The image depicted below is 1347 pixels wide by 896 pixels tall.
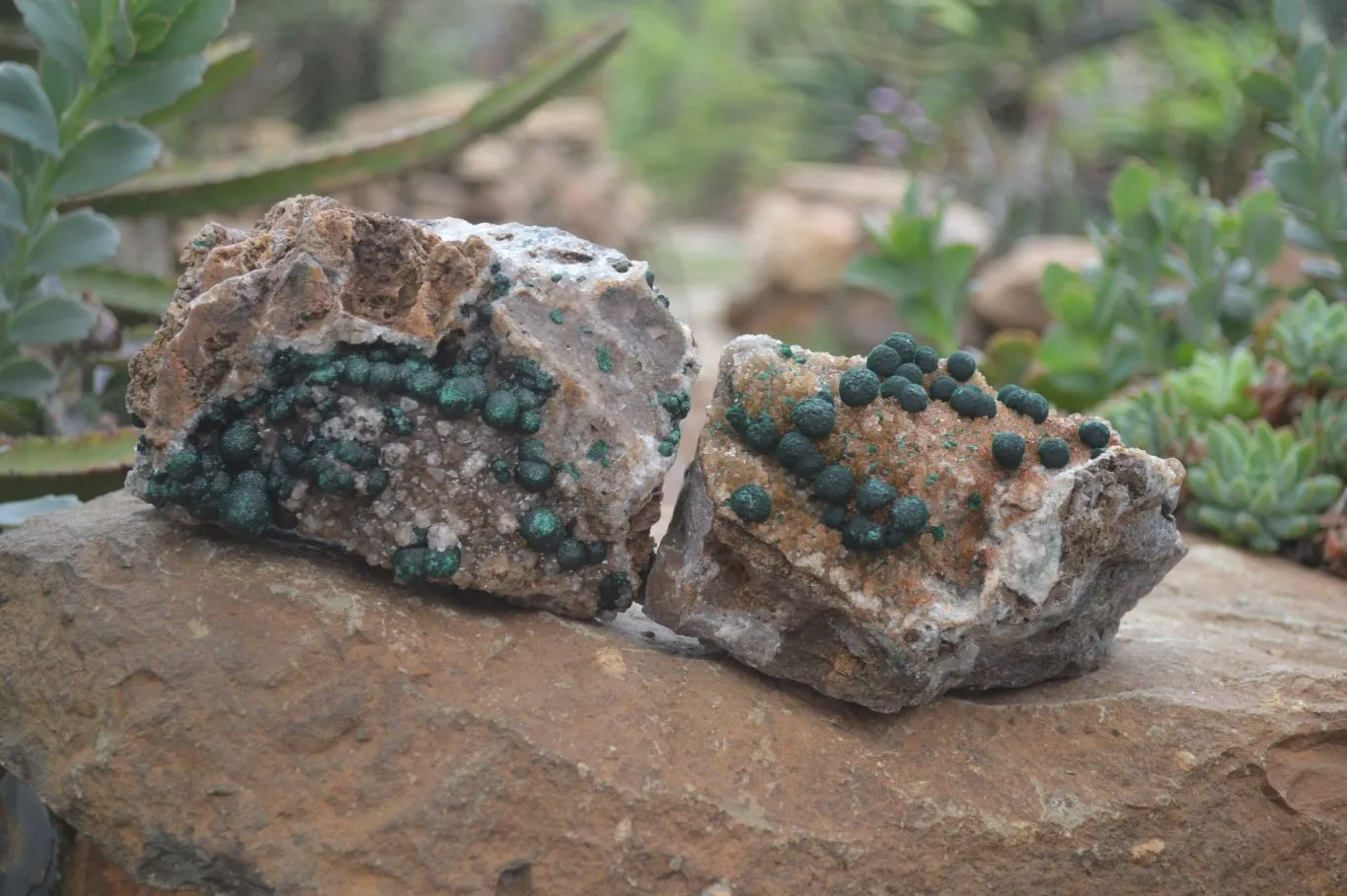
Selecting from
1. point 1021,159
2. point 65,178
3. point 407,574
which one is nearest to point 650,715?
point 407,574

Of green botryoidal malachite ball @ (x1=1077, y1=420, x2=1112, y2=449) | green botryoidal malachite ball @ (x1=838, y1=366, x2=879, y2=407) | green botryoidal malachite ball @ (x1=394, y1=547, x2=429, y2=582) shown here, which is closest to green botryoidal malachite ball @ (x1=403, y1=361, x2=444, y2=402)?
green botryoidal malachite ball @ (x1=394, y1=547, x2=429, y2=582)

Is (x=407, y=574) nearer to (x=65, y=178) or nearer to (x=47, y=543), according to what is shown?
(x=47, y=543)

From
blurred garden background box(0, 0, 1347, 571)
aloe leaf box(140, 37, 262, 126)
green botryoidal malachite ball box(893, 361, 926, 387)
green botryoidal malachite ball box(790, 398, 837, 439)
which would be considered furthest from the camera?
aloe leaf box(140, 37, 262, 126)

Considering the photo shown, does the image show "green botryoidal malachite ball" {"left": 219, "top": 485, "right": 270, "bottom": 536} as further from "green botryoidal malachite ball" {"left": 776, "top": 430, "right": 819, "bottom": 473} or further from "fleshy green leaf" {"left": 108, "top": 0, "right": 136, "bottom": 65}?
"fleshy green leaf" {"left": 108, "top": 0, "right": 136, "bottom": 65}

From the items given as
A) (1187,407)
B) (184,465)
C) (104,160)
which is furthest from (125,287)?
(1187,407)

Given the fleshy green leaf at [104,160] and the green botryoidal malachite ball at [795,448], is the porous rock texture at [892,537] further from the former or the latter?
the fleshy green leaf at [104,160]

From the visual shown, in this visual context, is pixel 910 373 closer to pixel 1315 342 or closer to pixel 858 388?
pixel 858 388
